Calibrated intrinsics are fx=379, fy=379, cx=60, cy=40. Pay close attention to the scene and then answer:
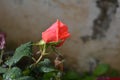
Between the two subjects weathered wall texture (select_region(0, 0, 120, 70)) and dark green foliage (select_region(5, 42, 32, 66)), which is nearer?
dark green foliage (select_region(5, 42, 32, 66))

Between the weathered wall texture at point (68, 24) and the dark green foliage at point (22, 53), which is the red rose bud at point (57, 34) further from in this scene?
the weathered wall texture at point (68, 24)

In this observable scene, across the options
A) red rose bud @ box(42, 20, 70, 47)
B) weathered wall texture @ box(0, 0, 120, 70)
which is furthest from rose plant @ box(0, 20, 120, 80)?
weathered wall texture @ box(0, 0, 120, 70)

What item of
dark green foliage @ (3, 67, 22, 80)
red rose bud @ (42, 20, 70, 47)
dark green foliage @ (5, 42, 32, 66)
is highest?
red rose bud @ (42, 20, 70, 47)

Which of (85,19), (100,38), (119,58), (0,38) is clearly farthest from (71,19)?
(0,38)

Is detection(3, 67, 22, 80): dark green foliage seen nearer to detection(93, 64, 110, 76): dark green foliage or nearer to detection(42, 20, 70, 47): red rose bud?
detection(42, 20, 70, 47): red rose bud

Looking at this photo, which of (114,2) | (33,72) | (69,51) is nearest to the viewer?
(33,72)

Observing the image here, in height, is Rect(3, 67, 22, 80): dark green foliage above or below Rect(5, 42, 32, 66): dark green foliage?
below

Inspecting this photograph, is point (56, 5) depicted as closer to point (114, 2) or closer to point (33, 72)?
point (114, 2)
